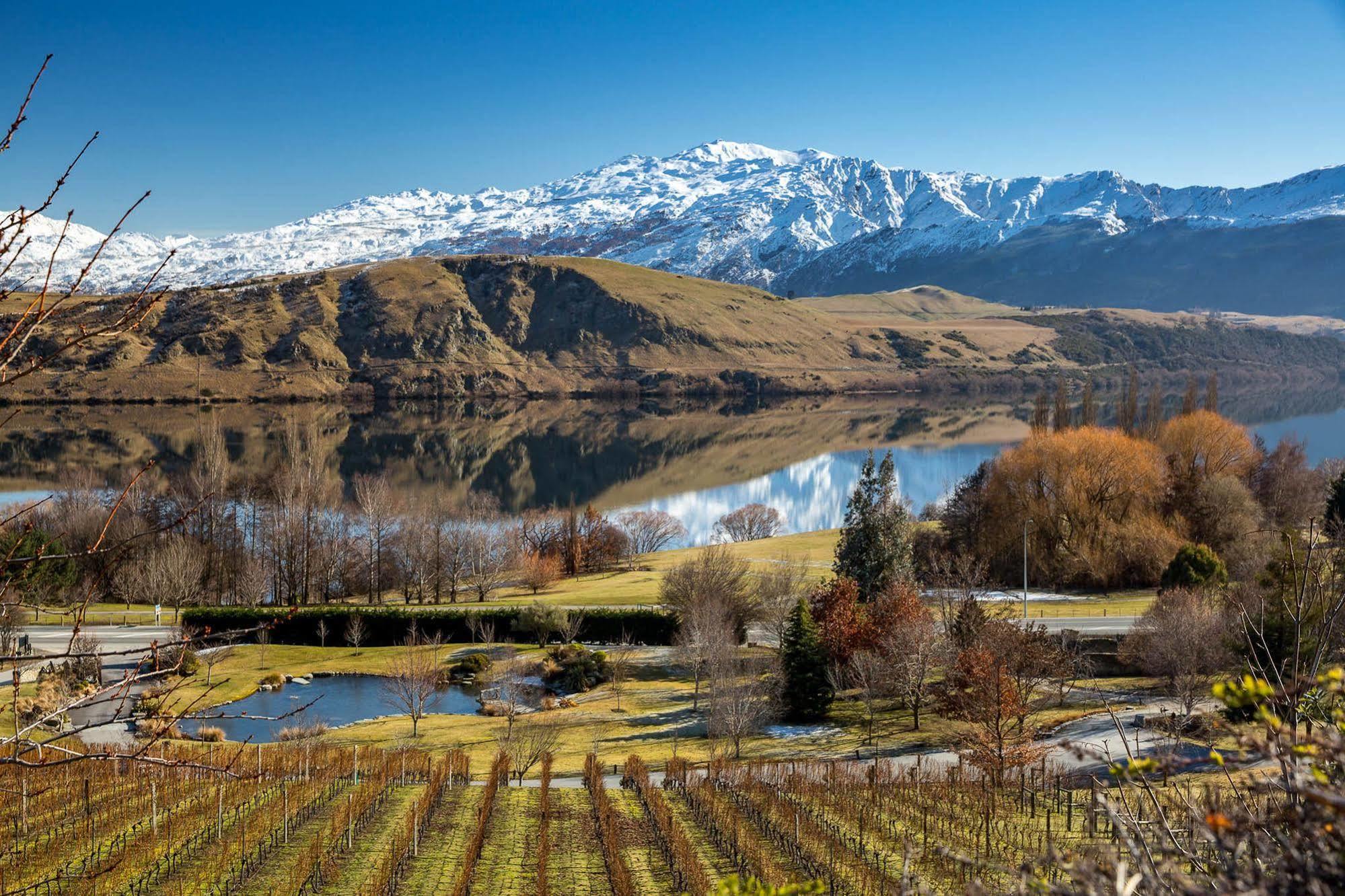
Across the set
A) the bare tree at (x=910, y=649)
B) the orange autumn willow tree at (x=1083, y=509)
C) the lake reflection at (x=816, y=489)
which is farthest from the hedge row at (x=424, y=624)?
the lake reflection at (x=816, y=489)

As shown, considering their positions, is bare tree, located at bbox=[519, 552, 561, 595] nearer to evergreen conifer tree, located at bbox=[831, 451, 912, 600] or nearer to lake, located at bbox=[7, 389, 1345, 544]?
lake, located at bbox=[7, 389, 1345, 544]

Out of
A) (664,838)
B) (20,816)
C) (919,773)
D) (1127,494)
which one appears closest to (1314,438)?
(1127,494)

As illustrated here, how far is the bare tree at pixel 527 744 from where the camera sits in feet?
86.3

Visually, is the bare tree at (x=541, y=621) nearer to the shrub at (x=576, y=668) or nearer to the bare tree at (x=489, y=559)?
the shrub at (x=576, y=668)

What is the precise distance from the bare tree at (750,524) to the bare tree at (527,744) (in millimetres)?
48086

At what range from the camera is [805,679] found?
33.5m

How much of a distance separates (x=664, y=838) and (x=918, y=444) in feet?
358

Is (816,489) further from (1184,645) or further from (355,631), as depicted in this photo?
(1184,645)

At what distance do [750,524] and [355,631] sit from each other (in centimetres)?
4090

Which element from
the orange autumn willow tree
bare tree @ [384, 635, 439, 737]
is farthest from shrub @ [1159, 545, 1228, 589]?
bare tree @ [384, 635, 439, 737]

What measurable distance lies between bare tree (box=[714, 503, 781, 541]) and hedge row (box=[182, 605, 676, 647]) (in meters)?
32.8

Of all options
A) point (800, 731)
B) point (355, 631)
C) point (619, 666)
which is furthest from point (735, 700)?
point (355, 631)

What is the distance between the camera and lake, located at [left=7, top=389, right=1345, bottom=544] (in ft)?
298

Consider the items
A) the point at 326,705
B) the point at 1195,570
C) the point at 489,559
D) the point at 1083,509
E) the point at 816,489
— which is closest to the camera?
the point at 326,705
